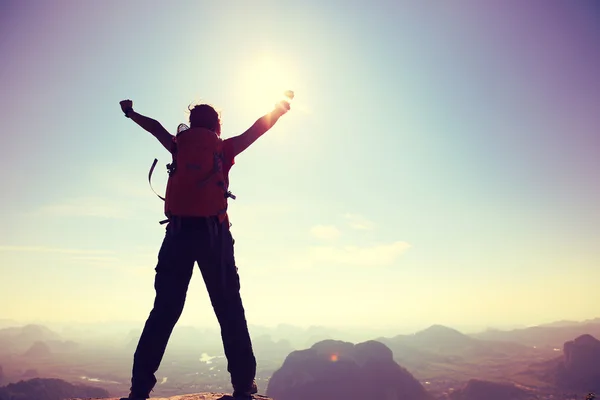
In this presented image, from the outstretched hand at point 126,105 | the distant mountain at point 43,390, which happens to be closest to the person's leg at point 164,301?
the outstretched hand at point 126,105

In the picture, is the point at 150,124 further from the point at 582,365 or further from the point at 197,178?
the point at 582,365

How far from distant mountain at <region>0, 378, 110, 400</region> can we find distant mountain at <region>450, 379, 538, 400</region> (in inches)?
3745

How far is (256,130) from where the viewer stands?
13.7ft

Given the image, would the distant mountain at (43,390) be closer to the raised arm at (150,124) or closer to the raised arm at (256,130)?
the raised arm at (150,124)

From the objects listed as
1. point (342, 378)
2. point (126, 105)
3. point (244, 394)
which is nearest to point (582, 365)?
point (342, 378)

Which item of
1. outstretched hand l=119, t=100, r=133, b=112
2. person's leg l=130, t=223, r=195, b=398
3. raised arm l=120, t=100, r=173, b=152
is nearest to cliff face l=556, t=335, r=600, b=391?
person's leg l=130, t=223, r=195, b=398

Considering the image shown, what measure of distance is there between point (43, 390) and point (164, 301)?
344 ft

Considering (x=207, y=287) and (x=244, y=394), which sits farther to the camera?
(x=207, y=287)

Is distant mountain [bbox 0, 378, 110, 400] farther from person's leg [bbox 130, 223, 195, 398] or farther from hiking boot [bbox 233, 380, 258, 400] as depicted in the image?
hiking boot [bbox 233, 380, 258, 400]

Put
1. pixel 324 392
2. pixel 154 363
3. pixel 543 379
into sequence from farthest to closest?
pixel 543 379 < pixel 324 392 < pixel 154 363

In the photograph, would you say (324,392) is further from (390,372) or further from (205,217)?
(205,217)

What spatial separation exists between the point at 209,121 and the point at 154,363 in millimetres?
2824

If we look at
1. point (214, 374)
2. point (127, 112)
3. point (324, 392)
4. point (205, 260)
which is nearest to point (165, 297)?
point (205, 260)

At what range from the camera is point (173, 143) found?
4.11 meters
